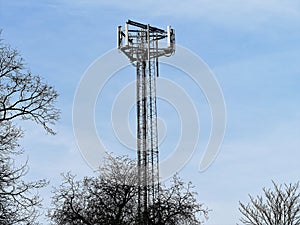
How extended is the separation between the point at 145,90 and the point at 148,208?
631 centimetres

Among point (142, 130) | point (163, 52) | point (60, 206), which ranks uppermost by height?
point (163, 52)

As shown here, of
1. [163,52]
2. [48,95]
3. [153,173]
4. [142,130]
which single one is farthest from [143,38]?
[48,95]

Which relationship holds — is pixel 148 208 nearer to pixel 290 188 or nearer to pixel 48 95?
pixel 290 188

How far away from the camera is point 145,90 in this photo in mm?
33906

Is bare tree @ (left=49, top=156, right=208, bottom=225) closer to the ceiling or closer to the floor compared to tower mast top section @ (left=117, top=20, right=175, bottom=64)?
closer to the floor

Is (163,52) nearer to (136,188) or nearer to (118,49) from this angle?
(118,49)

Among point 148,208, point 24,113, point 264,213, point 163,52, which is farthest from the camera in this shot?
point 163,52

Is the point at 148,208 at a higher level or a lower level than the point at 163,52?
lower

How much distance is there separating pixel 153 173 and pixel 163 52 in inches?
264

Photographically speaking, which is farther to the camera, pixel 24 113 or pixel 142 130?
pixel 142 130

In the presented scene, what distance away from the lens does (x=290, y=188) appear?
30.1m

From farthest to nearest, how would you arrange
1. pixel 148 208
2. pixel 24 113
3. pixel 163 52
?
pixel 163 52 < pixel 148 208 < pixel 24 113

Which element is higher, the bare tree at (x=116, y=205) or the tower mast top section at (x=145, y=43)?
the tower mast top section at (x=145, y=43)

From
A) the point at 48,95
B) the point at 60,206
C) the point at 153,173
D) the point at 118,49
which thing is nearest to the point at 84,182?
the point at 60,206
